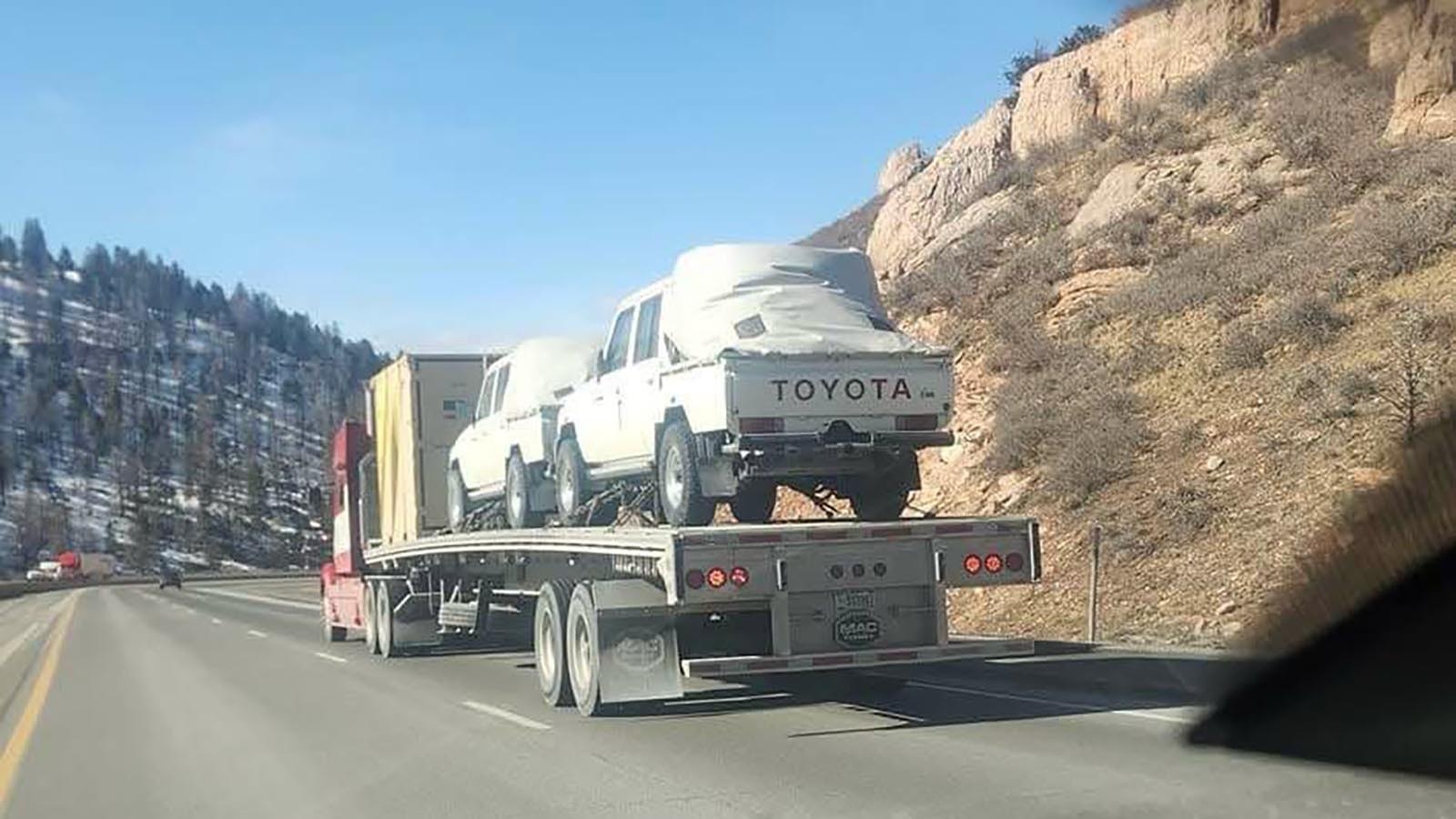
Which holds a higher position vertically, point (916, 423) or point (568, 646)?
point (916, 423)

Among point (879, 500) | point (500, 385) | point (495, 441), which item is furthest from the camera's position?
point (500, 385)

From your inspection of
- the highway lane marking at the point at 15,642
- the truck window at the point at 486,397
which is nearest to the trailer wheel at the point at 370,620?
the truck window at the point at 486,397

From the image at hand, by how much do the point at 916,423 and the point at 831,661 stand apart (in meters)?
2.38

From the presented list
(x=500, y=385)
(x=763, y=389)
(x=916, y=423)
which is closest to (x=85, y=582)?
(x=500, y=385)

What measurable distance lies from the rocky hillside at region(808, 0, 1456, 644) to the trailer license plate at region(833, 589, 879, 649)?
3.00 m

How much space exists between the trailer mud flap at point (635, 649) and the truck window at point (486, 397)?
7164 mm

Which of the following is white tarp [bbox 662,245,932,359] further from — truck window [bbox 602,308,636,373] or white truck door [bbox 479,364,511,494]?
white truck door [bbox 479,364,511,494]

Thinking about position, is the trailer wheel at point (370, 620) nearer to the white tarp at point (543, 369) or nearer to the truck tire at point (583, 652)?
the white tarp at point (543, 369)

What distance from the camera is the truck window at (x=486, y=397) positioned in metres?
18.6

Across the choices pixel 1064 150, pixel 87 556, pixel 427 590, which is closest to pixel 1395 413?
pixel 427 590

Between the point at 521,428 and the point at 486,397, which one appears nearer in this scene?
the point at 521,428

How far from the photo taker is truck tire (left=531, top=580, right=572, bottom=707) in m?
12.8

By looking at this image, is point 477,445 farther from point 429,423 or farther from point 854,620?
point 854,620

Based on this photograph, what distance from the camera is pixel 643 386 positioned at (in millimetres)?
13461
